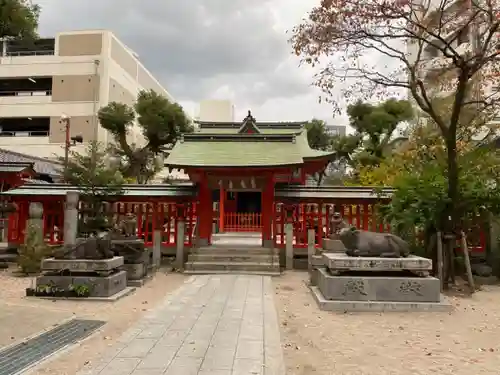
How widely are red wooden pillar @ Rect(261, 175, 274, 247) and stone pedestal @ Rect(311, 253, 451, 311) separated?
6.54 metres

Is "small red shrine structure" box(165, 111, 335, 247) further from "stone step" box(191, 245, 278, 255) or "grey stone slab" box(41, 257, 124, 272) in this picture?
"grey stone slab" box(41, 257, 124, 272)

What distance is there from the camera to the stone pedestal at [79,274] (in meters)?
9.58

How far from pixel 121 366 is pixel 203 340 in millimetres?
1439

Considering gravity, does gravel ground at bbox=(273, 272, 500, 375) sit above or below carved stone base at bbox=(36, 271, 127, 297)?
below

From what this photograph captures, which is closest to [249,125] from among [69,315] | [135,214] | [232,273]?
[135,214]

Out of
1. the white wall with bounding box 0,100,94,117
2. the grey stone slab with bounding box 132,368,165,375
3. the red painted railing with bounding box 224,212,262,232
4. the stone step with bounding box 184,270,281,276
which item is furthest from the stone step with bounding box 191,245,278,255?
the white wall with bounding box 0,100,94,117

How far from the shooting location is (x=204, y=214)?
16078 mm

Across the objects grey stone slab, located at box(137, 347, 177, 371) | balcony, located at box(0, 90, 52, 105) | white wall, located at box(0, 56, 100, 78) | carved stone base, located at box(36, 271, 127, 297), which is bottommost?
grey stone slab, located at box(137, 347, 177, 371)

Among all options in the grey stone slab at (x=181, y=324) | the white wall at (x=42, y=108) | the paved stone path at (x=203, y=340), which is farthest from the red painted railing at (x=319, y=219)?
the white wall at (x=42, y=108)

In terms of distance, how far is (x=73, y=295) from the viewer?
946 centimetres

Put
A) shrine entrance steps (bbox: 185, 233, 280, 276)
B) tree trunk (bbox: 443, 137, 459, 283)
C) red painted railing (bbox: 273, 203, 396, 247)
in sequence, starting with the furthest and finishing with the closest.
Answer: red painted railing (bbox: 273, 203, 396, 247) → shrine entrance steps (bbox: 185, 233, 280, 276) → tree trunk (bbox: 443, 137, 459, 283)

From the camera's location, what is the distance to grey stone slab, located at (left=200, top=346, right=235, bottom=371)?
5.08 metres

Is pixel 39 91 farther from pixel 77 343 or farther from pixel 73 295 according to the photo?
pixel 77 343

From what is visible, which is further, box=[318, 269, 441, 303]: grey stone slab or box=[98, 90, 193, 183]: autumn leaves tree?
box=[98, 90, 193, 183]: autumn leaves tree
